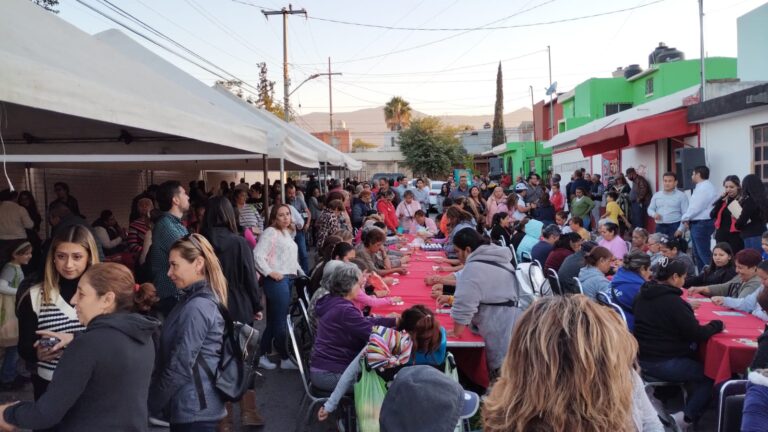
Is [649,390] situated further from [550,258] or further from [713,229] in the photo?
[713,229]

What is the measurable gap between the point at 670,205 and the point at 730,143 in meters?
A: 1.62

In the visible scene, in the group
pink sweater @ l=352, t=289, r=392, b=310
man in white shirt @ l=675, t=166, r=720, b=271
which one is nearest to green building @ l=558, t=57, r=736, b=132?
man in white shirt @ l=675, t=166, r=720, b=271

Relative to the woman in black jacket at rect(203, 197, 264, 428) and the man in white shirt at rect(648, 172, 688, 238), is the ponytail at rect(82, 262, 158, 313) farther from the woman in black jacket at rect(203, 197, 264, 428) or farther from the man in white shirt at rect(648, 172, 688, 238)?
the man in white shirt at rect(648, 172, 688, 238)

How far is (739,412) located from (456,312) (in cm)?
195

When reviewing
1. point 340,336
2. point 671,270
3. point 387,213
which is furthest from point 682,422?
point 387,213

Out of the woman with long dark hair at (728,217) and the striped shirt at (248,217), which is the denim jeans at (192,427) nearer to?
the striped shirt at (248,217)

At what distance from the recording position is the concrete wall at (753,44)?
13227mm

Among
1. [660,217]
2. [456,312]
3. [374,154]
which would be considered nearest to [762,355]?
[456,312]

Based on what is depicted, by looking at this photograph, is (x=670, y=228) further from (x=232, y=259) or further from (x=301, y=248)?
(x=232, y=259)

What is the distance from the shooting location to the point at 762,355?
126 inches

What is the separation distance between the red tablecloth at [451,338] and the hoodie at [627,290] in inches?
58.0

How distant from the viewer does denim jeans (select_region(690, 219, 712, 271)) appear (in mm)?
9250

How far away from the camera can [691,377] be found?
4469 mm

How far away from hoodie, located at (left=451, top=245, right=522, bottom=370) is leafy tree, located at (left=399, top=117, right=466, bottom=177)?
4375cm
